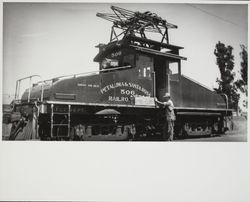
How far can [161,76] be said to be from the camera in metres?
6.77

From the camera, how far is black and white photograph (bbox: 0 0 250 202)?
5750 mm

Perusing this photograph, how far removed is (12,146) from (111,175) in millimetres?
1689

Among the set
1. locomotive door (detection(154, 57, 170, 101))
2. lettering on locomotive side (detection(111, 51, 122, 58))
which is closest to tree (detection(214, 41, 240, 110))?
→ locomotive door (detection(154, 57, 170, 101))

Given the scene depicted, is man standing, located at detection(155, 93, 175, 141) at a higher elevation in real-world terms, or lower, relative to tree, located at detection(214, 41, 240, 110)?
lower

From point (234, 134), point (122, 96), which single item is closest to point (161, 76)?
point (122, 96)

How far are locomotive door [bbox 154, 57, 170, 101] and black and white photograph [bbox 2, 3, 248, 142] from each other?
0.02m

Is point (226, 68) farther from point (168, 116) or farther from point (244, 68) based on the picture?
point (168, 116)

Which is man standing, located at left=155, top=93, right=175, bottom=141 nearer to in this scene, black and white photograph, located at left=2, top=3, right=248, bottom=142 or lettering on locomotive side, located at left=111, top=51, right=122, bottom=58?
black and white photograph, located at left=2, top=3, right=248, bottom=142

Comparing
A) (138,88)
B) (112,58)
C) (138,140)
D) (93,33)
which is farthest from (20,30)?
(138,140)

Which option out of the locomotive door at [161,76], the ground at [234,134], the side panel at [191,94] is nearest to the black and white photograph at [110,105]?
the ground at [234,134]

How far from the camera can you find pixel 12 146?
5.76 m

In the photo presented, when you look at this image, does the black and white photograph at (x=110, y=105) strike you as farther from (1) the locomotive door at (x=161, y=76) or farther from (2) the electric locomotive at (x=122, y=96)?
(1) the locomotive door at (x=161, y=76)

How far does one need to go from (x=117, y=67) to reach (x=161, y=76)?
91cm

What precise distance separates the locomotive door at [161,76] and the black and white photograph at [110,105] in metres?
0.17
